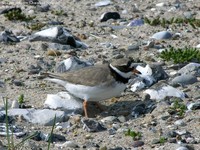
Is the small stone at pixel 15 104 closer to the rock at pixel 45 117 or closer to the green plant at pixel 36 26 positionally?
Result: the rock at pixel 45 117

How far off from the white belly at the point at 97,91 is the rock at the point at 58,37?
8.86 ft

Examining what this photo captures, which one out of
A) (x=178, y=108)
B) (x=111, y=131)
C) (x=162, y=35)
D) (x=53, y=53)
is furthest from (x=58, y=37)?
(x=111, y=131)

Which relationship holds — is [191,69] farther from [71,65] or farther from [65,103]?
[65,103]

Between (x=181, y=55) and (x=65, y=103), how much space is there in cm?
245

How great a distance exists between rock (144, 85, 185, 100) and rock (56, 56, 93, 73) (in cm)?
120

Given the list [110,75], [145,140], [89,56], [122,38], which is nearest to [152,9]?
[122,38]

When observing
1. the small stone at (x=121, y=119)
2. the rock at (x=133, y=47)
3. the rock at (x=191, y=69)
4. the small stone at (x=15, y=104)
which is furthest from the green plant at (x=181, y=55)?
the small stone at (x=15, y=104)

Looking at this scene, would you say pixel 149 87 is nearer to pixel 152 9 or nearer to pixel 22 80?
pixel 22 80

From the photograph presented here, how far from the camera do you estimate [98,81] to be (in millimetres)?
8711

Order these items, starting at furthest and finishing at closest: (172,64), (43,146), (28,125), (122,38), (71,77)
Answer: (122,38) → (172,64) → (71,77) → (28,125) → (43,146)

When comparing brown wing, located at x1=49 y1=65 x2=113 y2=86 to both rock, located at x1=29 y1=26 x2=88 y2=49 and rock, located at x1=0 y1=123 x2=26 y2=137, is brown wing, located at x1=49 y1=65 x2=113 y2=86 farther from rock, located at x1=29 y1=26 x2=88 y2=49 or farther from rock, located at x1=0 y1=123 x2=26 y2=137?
rock, located at x1=29 y1=26 x2=88 y2=49

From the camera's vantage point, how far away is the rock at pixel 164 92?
921 centimetres

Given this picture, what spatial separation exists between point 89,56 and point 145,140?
11.2 feet

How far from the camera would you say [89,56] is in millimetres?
11109
